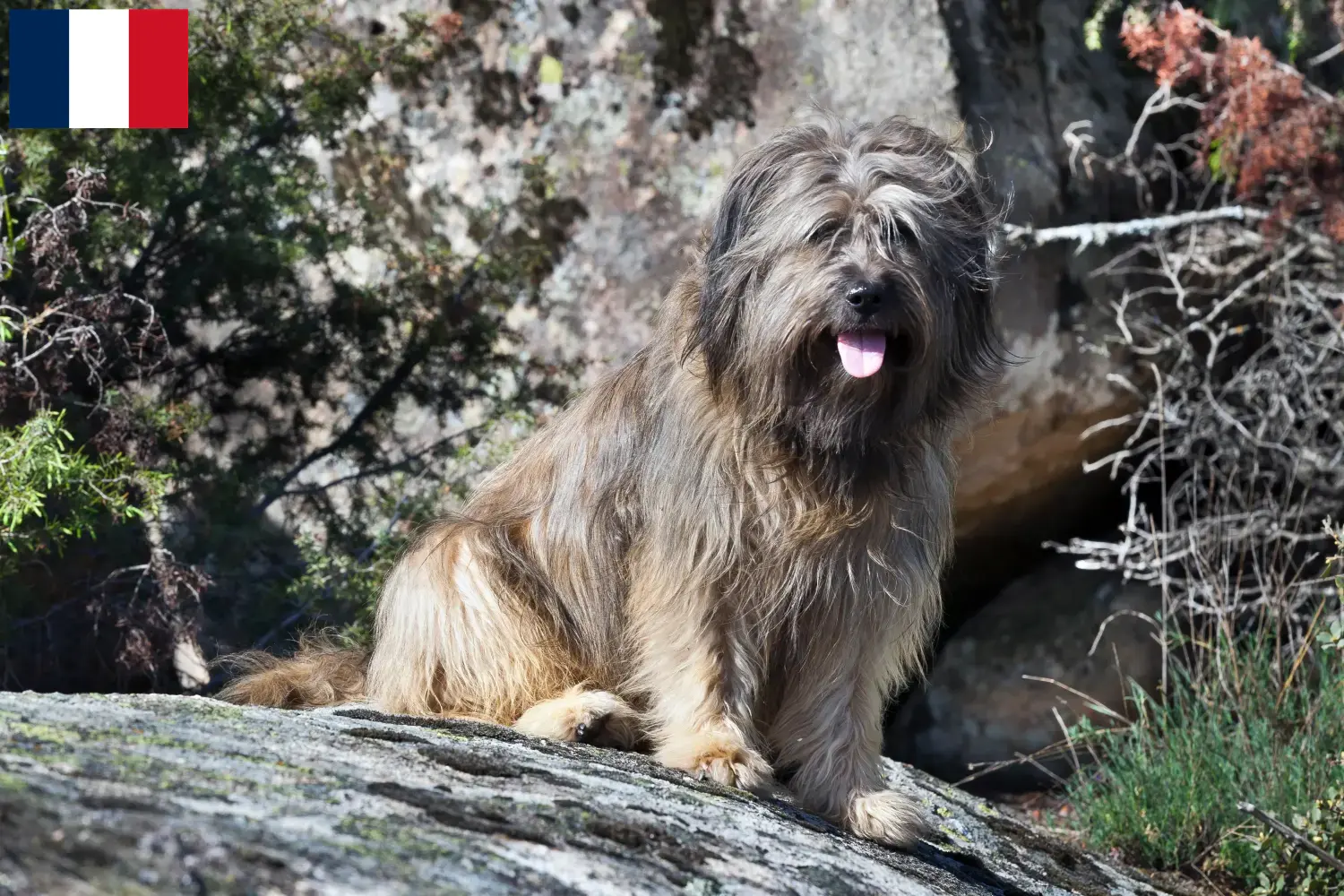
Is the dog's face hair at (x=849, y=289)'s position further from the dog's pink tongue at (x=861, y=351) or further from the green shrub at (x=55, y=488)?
the green shrub at (x=55, y=488)

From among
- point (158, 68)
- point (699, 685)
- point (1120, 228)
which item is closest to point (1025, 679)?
point (1120, 228)

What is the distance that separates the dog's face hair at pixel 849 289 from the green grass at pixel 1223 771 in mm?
2057

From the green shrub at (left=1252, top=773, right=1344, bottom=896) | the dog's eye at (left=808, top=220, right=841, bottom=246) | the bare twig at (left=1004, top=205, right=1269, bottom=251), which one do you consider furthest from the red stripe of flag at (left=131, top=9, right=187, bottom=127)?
the green shrub at (left=1252, top=773, right=1344, bottom=896)

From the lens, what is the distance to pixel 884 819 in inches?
142

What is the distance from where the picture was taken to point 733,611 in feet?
12.2

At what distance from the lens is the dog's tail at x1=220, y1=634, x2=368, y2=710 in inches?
158

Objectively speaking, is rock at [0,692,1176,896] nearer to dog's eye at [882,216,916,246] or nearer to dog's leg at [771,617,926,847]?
dog's leg at [771,617,926,847]

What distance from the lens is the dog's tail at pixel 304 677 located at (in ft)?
13.2

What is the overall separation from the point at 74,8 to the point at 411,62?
1.49 metres

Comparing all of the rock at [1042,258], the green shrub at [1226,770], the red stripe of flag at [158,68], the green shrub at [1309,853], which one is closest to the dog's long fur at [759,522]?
the green shrub at [1309,853]

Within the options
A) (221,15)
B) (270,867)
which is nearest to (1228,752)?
(270,867)

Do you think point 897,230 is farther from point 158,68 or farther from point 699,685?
point 158,68

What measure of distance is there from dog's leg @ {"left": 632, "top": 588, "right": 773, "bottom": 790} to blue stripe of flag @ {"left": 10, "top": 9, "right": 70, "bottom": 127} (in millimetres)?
2969

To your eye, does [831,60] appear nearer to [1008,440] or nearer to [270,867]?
[1008,440]
